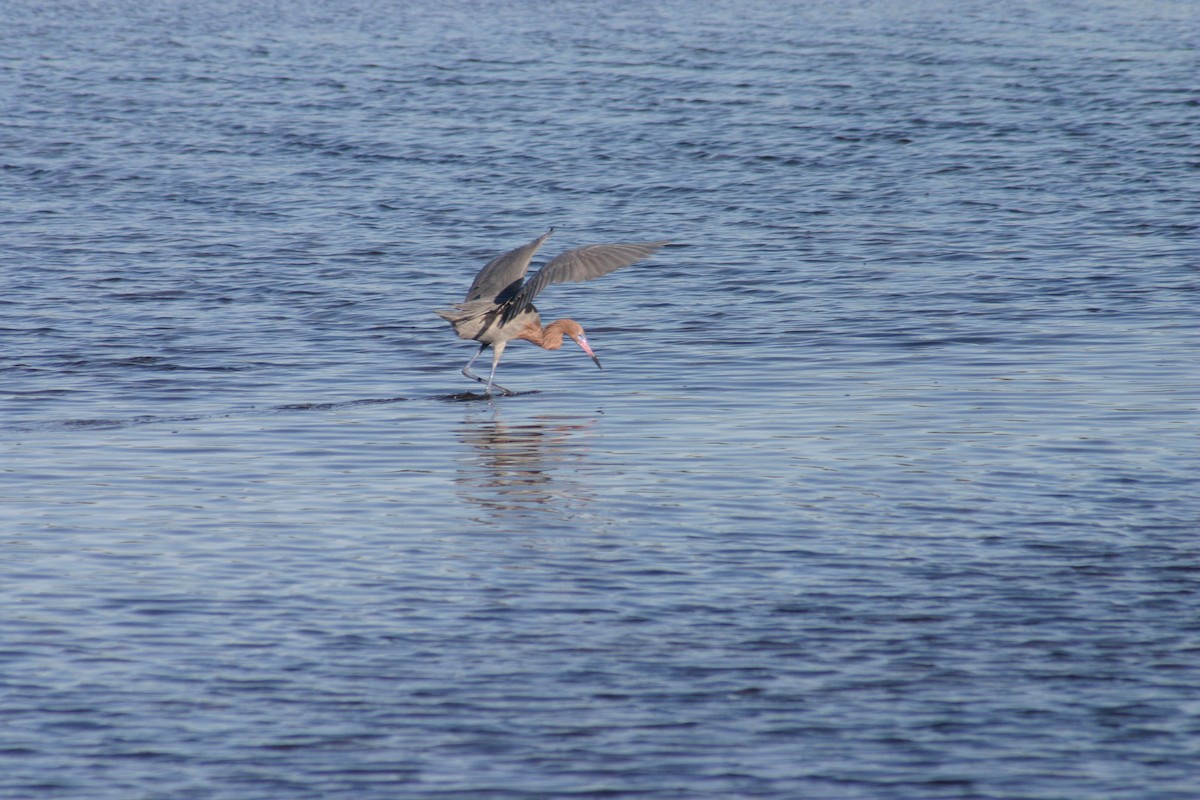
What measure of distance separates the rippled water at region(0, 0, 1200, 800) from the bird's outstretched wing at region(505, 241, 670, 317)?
100 cm

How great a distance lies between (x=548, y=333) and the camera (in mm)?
15344

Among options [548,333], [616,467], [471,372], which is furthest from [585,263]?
[616,467]

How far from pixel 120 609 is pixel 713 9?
39.8m

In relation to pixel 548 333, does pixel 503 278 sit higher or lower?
higher

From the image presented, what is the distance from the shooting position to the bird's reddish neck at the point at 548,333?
1517cm

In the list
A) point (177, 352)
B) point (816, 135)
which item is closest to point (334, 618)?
point (177, 352)

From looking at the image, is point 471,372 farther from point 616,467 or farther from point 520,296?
point 616,467

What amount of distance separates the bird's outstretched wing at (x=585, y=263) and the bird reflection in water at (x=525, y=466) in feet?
3.52

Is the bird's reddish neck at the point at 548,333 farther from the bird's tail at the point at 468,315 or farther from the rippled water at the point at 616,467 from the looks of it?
the bird's tail at the point at 468,315

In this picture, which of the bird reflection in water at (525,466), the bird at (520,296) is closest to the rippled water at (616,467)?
the bird reflection in water at (525,466)

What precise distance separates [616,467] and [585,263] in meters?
2.65

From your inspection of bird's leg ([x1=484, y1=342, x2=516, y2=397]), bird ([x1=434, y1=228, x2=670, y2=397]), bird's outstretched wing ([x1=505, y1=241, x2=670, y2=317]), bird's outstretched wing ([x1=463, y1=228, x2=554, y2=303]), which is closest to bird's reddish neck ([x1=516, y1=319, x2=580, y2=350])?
bird ([x1=434, y1=228, x2=670, y2=397])

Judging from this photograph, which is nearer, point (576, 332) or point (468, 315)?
point (468, 315)

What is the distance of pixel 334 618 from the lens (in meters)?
8.49
